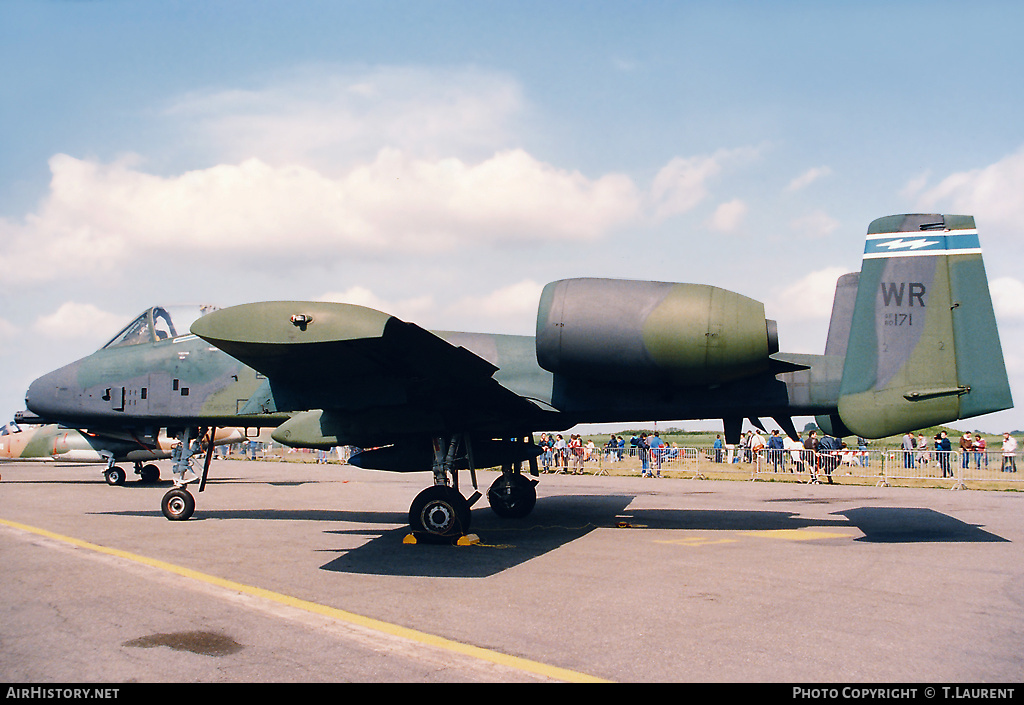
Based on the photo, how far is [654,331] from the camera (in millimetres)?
9086

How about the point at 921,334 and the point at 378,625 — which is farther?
the point at 921,334

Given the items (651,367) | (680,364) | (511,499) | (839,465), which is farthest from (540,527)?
(839,465)

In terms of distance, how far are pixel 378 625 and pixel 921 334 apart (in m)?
A: 7.75

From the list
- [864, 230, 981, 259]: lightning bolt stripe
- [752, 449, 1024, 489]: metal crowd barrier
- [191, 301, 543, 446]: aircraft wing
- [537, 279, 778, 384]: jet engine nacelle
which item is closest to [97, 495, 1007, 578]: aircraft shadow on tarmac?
[191, 301, 543, 446]: aircraft wing

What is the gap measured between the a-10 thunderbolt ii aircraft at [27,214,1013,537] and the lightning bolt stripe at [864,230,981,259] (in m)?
0.02

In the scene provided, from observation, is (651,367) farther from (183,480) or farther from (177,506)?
(177,506)

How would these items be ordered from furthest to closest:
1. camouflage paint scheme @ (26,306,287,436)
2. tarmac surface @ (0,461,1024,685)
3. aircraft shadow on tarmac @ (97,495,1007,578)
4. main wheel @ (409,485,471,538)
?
camouflage paint scheme @ (26,306,287,436) < main wheel @ (409,485,471,538) < aircraft shadow on tarmac @ (97,495,1007,578) < tarmac surface @ (0,461,1024,685)

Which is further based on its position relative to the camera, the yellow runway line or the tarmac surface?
the tarmac surface

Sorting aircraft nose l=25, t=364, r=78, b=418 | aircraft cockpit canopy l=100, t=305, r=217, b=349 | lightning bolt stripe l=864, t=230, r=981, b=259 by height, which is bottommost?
aircraft nose l=25, t=364, r=78, b=418

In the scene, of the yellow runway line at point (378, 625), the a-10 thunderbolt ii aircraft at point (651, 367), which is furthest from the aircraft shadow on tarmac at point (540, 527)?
the yellow runway line at point (378, 625)

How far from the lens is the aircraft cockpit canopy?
13.4 m

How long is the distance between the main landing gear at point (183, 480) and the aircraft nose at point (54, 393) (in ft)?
7.64

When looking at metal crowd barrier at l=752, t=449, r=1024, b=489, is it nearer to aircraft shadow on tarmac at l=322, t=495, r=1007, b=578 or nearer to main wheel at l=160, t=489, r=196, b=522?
aircraft shadow on tarmac at l=322, t=495, r=1007, b=578

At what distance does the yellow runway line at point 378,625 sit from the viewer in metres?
4.59
